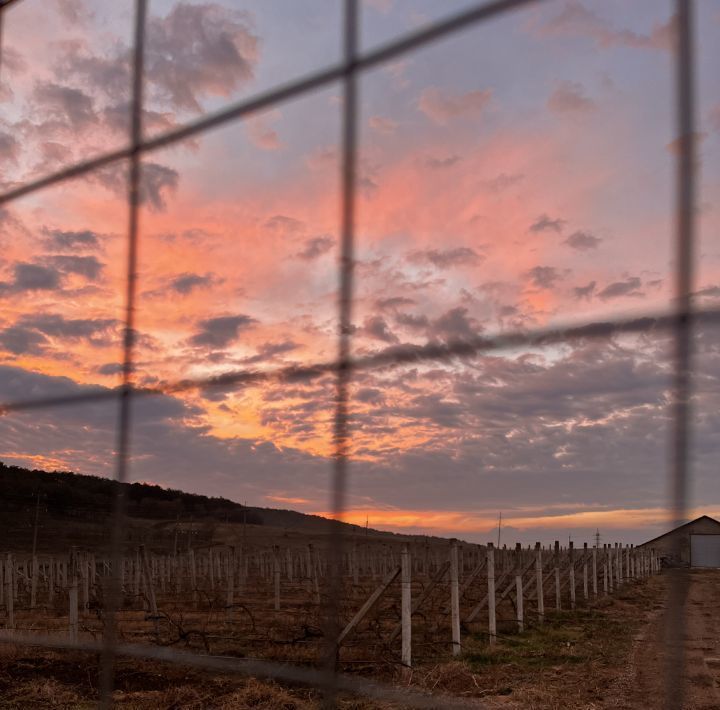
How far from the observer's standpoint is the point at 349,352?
5.70 ft

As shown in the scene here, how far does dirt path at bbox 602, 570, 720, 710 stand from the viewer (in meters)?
9.51

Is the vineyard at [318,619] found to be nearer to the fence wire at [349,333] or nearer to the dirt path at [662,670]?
the dirt path at [662,670]

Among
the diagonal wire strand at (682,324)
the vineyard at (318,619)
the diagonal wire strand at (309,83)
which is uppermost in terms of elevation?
the diagonal wire strand at (309,83)

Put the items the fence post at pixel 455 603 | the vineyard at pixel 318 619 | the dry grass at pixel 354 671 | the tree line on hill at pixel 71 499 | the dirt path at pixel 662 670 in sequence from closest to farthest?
the dry grass at pixel 354 671 → the dirt path at pixel 662 670 → the vineyard at pixel 318 619 → the fence post at pixel 455 603 → the tree line on hill at pixel 71 499

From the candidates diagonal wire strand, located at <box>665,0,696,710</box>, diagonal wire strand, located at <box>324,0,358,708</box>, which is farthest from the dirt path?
diagonal wire strand, located at <box>665,0,696,710</box>

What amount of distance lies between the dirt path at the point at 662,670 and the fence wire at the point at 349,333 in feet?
12.4

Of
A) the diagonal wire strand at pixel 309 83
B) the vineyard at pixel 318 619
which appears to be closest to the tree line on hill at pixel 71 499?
the vineyard at pixel 318 619

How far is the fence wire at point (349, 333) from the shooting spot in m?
1.26

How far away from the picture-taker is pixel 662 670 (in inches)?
462

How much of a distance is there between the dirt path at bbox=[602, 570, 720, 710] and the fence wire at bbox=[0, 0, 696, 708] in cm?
379

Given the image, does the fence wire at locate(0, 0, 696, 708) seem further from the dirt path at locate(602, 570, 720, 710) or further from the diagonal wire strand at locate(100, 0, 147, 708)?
the dirt path at locate(602, 570, 720, 710)

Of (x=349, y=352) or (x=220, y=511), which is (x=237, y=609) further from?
(x=220, y=511)

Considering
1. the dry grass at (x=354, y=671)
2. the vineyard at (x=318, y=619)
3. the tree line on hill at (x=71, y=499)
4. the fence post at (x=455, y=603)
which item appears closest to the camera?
the dry grass at (x=354, y=671)

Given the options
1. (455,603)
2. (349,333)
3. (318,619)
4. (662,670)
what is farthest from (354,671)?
(349,333)
